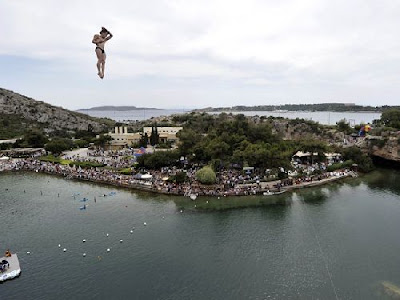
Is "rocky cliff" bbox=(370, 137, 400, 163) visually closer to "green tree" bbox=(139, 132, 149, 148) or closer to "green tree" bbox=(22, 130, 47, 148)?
"green tree" bbox=(139, 132, 149, 148)

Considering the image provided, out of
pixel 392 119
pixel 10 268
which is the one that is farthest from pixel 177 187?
pixel 392 119

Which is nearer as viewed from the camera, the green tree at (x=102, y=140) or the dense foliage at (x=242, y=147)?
the dense foliage at (x=242, y=147)

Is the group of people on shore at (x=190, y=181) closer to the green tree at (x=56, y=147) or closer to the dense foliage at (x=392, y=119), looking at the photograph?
the green tree at (x=56, y=147)

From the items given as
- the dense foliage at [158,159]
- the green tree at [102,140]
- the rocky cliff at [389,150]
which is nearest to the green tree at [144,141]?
the green tree at [102,140]

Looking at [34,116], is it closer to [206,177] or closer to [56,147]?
[56,147]

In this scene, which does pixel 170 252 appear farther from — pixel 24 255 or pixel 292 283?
pixel 24 255

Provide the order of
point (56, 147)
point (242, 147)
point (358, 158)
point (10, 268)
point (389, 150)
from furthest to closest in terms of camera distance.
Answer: point (56, 147) < point (389, 150) < point (358, 158) < point (242, 147) < point (10, 268)

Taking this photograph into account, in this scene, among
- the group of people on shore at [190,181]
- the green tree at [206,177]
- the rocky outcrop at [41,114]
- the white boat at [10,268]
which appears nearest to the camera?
the white boat at [10,268]
